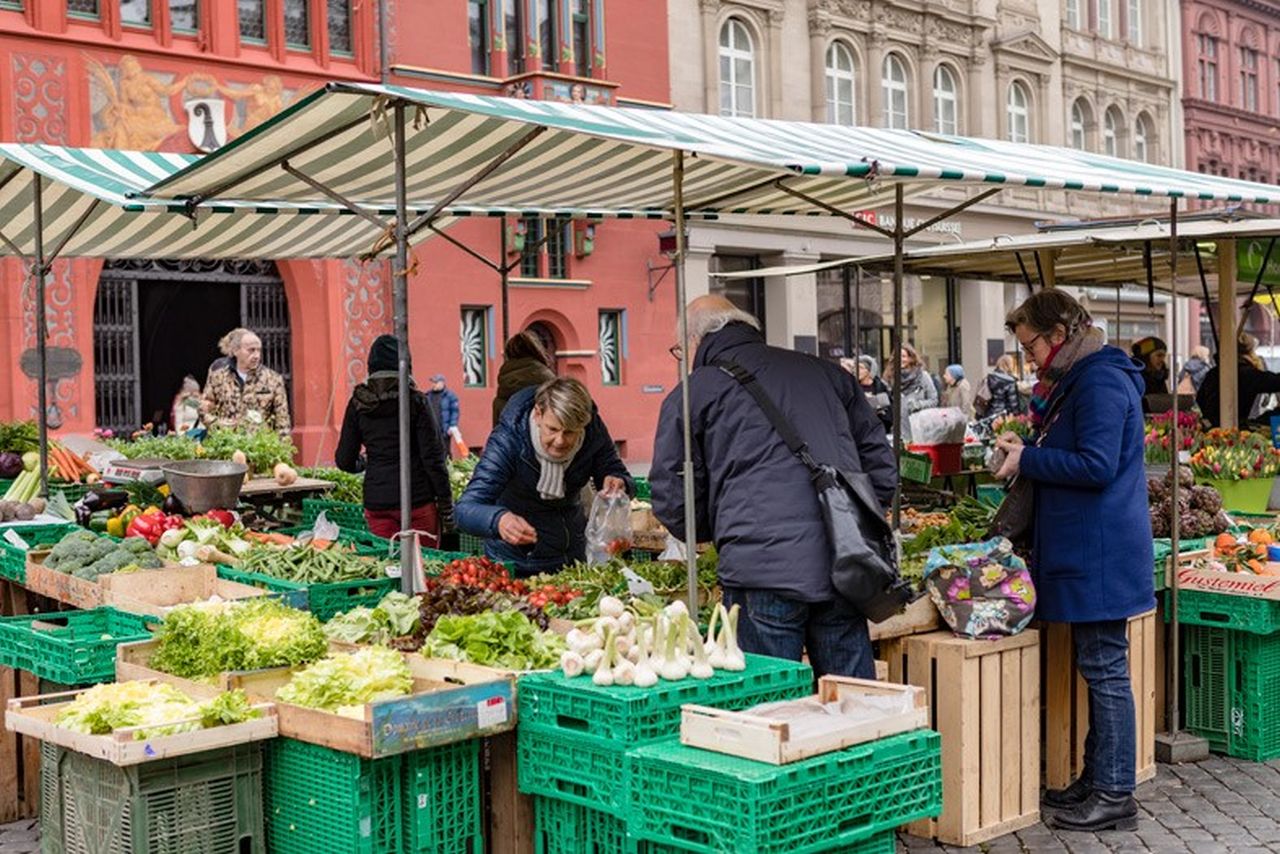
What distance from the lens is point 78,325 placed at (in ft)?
61.1

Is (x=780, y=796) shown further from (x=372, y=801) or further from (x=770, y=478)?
(x=770, y=478)

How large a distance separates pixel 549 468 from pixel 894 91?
25296 mm

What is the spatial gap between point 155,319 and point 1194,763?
17.5 metres

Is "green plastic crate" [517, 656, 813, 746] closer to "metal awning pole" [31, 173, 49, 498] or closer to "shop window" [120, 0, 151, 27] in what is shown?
"metal awning pole" [31, 173, 49, 498]

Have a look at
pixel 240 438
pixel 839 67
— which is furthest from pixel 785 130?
pixel 839 67

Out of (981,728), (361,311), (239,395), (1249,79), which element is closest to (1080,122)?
(1249,79)

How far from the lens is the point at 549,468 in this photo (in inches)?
257

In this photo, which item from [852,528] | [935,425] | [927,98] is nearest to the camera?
[852,528]

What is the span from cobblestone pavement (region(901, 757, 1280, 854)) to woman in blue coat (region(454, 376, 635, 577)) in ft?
6.68

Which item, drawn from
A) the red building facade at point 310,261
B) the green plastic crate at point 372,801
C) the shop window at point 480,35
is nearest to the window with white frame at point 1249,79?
the red building facade at point 310,261

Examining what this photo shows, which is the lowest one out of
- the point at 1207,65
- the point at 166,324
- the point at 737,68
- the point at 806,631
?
the point at 806,631

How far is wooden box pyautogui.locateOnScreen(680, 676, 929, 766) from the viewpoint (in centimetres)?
388

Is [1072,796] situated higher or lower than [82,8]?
lower

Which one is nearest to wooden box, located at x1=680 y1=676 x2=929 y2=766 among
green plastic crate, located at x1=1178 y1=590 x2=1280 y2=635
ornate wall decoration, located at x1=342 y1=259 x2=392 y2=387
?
green plastic crate, located at x1=1178 y1=590 x2=1280 y2=635
